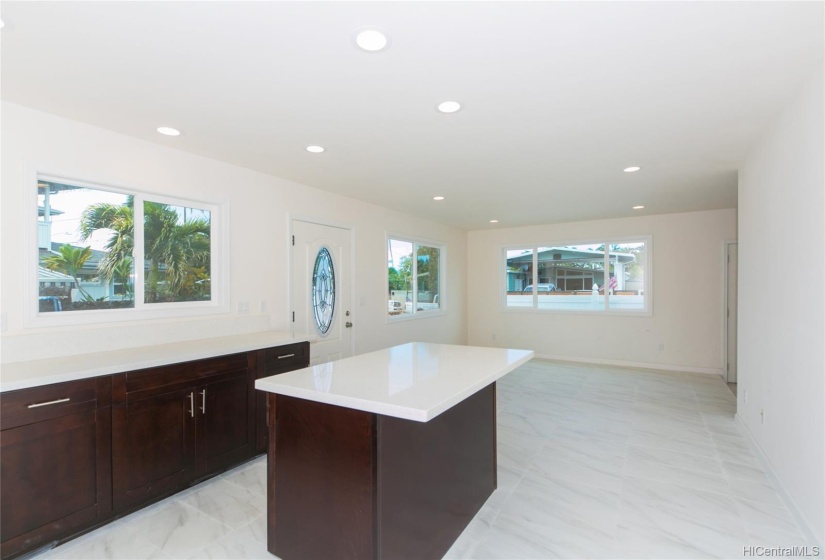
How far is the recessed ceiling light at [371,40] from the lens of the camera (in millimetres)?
1713

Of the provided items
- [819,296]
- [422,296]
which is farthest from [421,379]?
[422,296]

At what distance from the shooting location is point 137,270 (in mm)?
2947

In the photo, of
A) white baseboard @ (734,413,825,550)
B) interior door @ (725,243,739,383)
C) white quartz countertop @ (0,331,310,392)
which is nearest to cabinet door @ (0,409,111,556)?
white quartz countertop @ (0,331,310,392)

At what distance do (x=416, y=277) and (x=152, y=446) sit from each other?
4408 millimetres

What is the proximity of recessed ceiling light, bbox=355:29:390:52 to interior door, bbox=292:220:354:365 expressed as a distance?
8.38ft

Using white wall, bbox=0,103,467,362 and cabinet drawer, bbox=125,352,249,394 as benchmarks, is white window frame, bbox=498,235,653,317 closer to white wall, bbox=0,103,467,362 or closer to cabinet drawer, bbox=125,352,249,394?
white wall, bbox=0,103,467,362

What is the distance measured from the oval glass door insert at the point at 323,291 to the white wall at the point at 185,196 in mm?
389

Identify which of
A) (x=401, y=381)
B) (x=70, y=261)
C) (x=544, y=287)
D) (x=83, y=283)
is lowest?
(x=401, y=381)

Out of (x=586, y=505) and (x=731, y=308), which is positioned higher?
(x=731, y=308)

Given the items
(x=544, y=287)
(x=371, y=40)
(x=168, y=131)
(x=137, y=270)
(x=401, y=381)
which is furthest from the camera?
(x=544, y=287)

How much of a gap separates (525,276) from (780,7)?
232 inches

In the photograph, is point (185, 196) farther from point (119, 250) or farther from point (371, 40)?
point (371, 40)

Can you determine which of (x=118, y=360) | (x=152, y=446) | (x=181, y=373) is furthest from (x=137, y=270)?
(x=152, y=446)

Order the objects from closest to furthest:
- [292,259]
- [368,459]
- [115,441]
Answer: [368,459] → [115,441] → [292,259]
